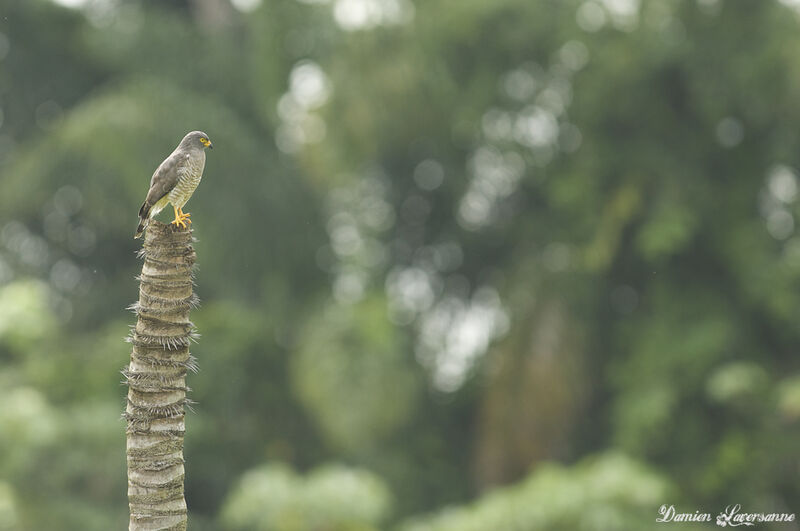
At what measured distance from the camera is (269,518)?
320 inches

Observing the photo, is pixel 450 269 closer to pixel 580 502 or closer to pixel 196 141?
pixel 580 502

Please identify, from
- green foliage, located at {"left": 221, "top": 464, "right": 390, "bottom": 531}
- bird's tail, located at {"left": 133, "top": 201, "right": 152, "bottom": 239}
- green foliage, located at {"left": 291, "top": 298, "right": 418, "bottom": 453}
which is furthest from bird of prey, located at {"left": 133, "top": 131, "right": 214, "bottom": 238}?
green foliage, located at {"left": 291, "top": 298, "right": 418, "bottom": 453}

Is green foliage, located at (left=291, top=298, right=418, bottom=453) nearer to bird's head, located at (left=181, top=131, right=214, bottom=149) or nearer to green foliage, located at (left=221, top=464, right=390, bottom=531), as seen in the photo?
green foliage, located at (left=221, top=464, right=390, bottom=531)

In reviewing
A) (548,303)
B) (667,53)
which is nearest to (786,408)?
(548,303)

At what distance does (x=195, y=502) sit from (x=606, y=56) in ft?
17.8

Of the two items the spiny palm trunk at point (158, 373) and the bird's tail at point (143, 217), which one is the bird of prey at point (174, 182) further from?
the spiny palm trunk at point (158, 373)

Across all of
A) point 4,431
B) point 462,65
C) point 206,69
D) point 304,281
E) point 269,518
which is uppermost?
point 206,69

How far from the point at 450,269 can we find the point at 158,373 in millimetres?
7041

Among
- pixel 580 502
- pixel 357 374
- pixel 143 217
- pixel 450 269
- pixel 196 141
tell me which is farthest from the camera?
pixel 450 269

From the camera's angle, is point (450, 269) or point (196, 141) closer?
point (196, 141)

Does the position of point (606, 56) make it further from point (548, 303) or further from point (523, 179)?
point (548, 303)
